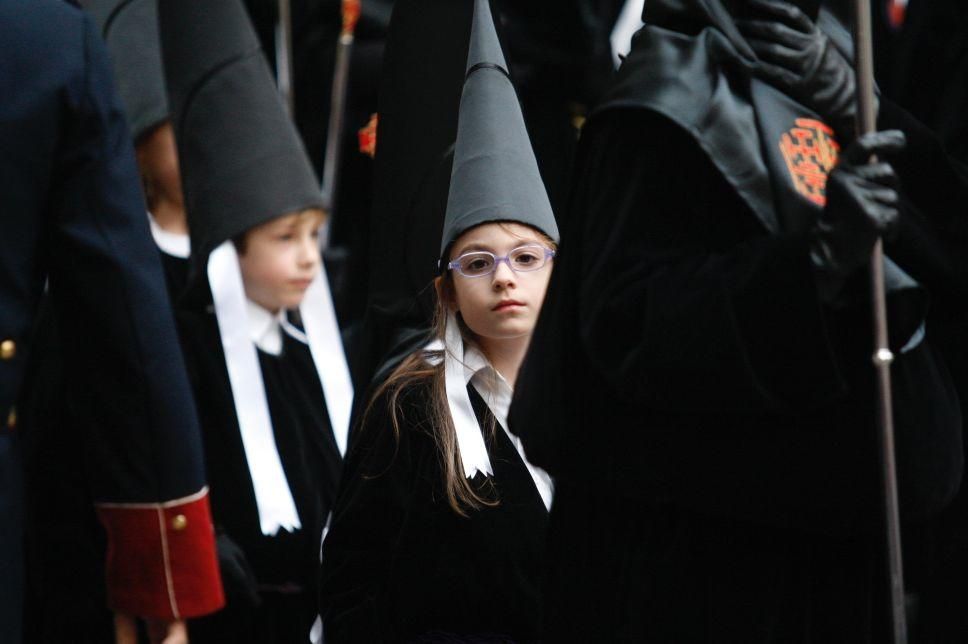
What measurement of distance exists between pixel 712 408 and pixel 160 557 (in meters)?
1.10

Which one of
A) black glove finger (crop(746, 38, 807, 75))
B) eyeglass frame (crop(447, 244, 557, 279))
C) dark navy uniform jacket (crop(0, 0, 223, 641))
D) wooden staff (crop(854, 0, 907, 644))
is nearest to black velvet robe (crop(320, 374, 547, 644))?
eyeglass frame (crop(447, 244, 557, 279))

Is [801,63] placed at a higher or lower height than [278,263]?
higher

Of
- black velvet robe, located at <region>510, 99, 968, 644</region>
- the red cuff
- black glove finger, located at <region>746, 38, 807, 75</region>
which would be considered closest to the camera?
black velvet robe, located at <region>510, 99, 968, 644</region>

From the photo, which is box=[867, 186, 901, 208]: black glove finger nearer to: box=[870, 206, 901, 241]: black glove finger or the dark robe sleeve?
box=[870, 206, 901, 241]: black glove finger

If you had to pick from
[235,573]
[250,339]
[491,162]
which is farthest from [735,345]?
[250,339]

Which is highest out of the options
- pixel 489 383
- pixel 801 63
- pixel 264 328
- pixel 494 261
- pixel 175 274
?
pixel 801 63

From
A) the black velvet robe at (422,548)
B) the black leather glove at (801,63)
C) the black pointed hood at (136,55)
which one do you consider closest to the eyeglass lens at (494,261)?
the black velvet robe at (422,548)

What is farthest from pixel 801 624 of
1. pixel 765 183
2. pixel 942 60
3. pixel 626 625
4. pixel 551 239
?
pixel 942 60

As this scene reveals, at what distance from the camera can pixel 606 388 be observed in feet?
8.21

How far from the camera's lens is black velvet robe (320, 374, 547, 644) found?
10.5 feet

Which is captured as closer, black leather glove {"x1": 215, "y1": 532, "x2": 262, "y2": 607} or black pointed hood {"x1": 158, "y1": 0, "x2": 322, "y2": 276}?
black leather glove {"x1": 215, "y1": 532, "x2": 262, "y2": 607}

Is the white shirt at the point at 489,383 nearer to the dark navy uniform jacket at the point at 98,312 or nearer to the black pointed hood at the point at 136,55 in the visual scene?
the dark navy uniform jacket at the point at 98,312

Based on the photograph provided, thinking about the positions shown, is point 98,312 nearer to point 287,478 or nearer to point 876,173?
point 876,173

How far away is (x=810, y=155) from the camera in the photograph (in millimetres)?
2457
